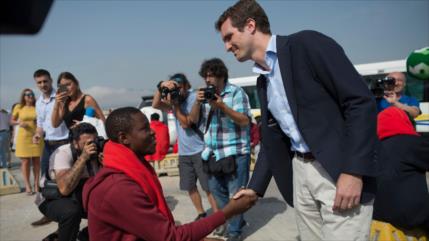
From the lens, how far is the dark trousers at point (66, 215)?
10.4 ft

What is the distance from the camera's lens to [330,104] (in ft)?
5.79

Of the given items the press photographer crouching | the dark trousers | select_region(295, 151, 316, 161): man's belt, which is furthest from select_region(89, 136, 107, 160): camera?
select_region(295, 151, 316, 161): man's belt

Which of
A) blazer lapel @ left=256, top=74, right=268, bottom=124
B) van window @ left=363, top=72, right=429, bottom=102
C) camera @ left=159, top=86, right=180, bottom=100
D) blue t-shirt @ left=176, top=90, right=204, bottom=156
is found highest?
blazer lapel @ left=256, top=74, right=268, bottom=124

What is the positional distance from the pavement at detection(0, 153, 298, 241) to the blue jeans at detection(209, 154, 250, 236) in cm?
26

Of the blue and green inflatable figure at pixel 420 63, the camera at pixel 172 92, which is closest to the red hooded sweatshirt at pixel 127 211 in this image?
the camera at pixel 172 92

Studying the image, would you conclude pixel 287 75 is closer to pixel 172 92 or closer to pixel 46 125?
pixel 172 92

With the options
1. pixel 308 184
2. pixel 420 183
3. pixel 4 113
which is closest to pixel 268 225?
pixel 420 183

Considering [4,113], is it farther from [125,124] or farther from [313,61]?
[313,61]

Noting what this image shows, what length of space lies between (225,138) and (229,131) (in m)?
0.08

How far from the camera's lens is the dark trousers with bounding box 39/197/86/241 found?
318 centimetres

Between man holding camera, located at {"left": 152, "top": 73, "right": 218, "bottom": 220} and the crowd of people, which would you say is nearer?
the crowd of people

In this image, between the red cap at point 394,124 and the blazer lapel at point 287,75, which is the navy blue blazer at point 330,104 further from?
the red cap at point 394,124

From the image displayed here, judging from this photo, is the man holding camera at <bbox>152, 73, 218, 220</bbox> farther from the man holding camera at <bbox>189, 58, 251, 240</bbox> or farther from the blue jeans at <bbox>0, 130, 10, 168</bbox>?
the blue jeans at <bbox>0, 130, 10, 168</bbox>

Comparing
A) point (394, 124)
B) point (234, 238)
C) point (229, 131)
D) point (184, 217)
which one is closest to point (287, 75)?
point (394, 124)
